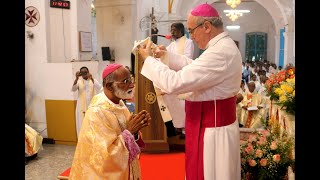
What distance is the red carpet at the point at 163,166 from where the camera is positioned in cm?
520

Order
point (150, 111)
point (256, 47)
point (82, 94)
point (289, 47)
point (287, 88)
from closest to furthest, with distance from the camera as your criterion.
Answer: point (287, 88) < point (150, 111) < point (82, 94) < point (289, 47) < point (256, 47)

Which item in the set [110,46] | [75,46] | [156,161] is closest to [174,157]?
[156,161]

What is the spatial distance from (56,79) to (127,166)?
538cm

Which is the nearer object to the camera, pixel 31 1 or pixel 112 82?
pixel 112 82

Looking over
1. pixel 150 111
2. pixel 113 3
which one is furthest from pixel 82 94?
pixel 113 3

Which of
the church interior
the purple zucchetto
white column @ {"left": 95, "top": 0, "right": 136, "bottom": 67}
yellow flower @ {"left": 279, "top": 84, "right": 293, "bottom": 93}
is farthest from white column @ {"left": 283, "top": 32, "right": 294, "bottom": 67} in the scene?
the purple zucchetto

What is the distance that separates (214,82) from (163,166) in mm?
3170

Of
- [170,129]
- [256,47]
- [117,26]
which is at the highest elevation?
[256,47]

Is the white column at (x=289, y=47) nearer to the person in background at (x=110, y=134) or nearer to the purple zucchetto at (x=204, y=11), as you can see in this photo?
the purple zucchetto at (x=204, y=11)

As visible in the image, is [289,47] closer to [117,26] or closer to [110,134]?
[117,26]

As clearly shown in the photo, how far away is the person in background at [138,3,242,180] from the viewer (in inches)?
104

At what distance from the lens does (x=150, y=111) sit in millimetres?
5914
